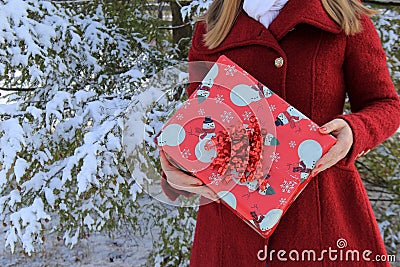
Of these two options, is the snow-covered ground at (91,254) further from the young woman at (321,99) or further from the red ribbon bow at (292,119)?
the red ribbon bow at (292,119)

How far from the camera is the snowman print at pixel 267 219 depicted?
945mm

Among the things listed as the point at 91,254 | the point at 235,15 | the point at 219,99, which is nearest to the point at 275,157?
the point at 219,99

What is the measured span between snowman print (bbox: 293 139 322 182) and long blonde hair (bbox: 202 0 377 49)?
0.28 m

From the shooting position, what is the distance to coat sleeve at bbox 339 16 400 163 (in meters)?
1.03

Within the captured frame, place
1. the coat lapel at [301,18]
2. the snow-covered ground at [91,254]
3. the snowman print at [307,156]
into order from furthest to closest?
the snow-covered ground at [91,254] < the coat lapel at [301,18] < the snowman print at [307,156]

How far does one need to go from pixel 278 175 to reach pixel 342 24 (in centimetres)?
36

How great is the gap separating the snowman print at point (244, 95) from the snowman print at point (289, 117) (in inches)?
2.3

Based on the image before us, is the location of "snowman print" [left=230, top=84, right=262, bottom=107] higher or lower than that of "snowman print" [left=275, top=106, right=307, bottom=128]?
higher

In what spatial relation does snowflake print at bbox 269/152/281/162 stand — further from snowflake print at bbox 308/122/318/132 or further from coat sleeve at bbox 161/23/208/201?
coat sleeve at bbox 161/23/208/201

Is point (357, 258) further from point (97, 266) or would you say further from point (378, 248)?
point (97, 266)

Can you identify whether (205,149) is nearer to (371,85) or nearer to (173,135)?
(173,135)

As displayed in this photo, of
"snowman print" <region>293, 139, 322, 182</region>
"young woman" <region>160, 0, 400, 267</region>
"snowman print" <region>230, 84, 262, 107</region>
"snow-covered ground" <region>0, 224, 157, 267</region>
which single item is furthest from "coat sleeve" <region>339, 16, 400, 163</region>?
"snow-covered ground" <region>0, 224, 157, 267</region>

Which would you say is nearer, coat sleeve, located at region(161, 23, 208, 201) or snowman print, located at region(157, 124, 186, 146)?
snowman print, located at region(157, 124, 186, 146)

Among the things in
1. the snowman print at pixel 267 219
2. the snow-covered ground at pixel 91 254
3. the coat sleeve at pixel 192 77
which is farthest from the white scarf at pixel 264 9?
the snow-covered ground at pixel 91 254
